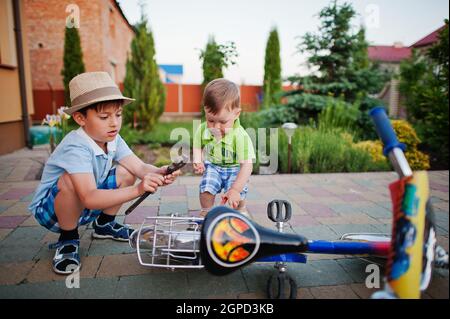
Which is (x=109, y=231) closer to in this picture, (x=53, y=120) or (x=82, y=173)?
(x=82, y=173)

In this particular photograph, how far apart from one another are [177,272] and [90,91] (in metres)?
0.90

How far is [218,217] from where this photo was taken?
1077 mm

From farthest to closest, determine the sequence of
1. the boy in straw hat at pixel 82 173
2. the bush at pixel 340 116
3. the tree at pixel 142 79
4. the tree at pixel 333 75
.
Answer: the tree at pixel 142 79, the tree at pixel 333 75, the bush at pixel 340 116, the boy in straw hat at pixel 82 173

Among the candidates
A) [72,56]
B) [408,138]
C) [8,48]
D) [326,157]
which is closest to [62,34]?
[8,48]

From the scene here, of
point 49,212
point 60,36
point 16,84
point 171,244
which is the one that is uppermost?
point 60,36

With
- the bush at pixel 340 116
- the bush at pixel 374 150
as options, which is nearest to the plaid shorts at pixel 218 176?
the bush at pixel 374 150

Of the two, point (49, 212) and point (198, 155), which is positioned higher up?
point (198, 155)

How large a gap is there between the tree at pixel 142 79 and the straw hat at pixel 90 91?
5.36 m

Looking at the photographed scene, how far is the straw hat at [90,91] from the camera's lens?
142 cm

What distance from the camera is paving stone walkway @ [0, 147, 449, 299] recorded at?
4.23 ft

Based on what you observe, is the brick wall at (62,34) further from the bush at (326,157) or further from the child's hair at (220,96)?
the bush at (326,157)

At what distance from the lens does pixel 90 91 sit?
4.74 feet
